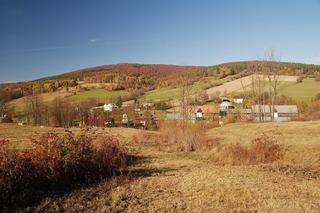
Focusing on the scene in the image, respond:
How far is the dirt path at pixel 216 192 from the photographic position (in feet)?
24.9

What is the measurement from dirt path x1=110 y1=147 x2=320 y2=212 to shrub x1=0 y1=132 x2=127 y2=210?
1.54m

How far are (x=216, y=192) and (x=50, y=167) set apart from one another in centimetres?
523

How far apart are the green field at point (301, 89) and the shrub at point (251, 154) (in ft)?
185

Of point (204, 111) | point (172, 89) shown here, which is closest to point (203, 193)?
point (204, 111)

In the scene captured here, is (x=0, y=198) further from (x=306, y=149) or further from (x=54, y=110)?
(x=54, y=110)

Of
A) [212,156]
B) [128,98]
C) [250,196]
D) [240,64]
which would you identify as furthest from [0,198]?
[240,64]

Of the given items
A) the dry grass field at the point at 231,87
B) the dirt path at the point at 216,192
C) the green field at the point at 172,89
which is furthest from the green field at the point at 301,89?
the dirt path at the point at 216,192

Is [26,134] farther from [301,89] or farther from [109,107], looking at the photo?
[301,89]

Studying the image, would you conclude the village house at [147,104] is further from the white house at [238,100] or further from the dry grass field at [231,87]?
the white house at [238,100]

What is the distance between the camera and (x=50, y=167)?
9.46 metres

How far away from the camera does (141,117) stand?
60062mm

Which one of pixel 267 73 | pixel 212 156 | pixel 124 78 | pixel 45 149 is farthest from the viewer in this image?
pixel 124 78

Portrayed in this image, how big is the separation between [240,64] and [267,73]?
1664 inches

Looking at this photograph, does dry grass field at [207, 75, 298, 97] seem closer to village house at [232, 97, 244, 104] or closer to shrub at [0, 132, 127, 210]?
village house at [232, 97, 244, 104]
